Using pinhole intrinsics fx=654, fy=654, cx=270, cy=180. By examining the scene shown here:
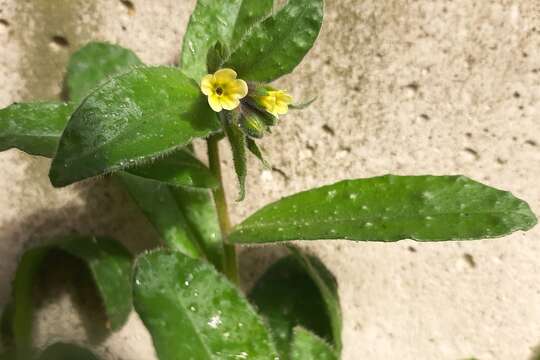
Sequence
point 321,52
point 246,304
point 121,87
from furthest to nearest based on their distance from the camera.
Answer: point 321,52
point 246,304
point 121,87

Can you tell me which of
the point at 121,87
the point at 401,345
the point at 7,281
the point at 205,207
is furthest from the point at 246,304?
the point at 7,281

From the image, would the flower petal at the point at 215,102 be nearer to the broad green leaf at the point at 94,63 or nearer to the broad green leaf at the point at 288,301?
the broad green leaf at the point at 94,63

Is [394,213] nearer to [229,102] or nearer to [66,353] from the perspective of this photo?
[229,102]

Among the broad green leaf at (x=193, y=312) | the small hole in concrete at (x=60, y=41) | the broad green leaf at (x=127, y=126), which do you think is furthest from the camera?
the small hole in concrete at (x=60, y=41)

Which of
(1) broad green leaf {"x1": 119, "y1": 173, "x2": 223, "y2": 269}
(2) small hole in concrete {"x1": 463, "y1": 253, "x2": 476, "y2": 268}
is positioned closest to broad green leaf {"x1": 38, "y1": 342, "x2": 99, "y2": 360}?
(1) broad green leaf {"x1": 119, "y1": 173, "x2": 223, "y2": 269}

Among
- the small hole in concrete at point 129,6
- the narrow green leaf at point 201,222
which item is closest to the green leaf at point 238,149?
the narrow green leaf at point 201,222

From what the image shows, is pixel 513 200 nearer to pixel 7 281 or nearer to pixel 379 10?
pixel 379 10
